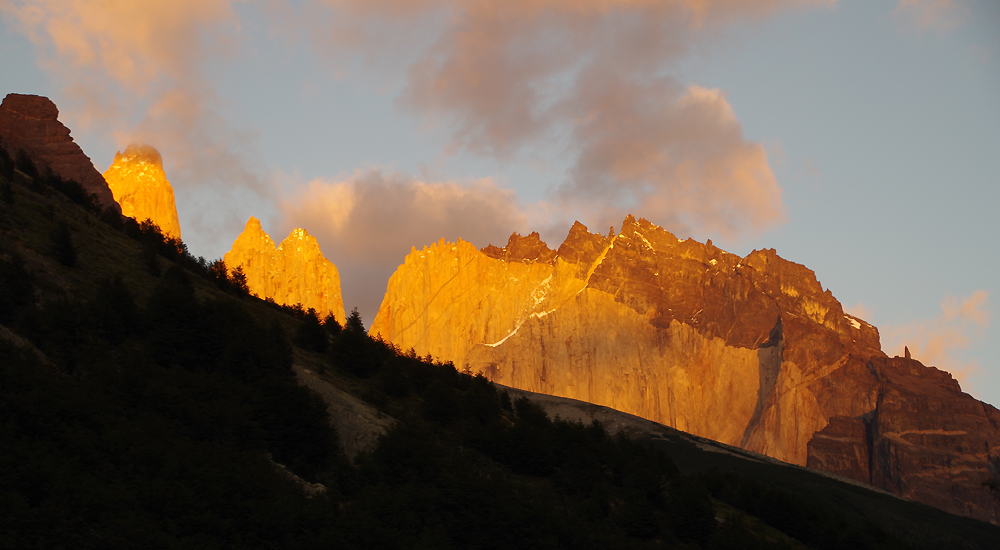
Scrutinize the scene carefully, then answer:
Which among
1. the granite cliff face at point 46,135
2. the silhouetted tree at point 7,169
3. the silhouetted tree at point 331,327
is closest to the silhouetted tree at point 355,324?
the silhouetted tree at point 331,327

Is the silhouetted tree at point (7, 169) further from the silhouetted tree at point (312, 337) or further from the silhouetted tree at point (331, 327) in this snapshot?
the silhouetted tree at point (331, 327)

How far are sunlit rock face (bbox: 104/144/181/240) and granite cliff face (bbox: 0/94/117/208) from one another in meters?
56.1

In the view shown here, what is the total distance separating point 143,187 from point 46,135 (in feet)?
219

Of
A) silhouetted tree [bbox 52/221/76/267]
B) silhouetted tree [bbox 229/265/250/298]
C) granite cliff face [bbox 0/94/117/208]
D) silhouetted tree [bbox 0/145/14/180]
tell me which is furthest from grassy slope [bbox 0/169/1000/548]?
granite cliff face [bbox 0/94/117/208]

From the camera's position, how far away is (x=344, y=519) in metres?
28.4

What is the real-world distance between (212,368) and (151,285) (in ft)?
29.5

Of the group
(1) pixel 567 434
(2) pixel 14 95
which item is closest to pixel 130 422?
(1) pixel 567 434

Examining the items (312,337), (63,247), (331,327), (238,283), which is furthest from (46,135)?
(312,337)

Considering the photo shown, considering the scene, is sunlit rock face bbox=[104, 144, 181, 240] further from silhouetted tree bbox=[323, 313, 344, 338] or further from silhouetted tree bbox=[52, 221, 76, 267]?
silhouetted tree bbox=[52, 221, 76, 267]

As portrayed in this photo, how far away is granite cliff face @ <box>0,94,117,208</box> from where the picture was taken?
92000mm

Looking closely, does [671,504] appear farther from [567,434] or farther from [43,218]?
[43,218]

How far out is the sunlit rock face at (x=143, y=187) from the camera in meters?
154

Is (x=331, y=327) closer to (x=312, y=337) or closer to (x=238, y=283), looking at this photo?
(x=238, y=283)

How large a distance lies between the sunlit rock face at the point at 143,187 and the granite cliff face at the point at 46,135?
56.1 metres
